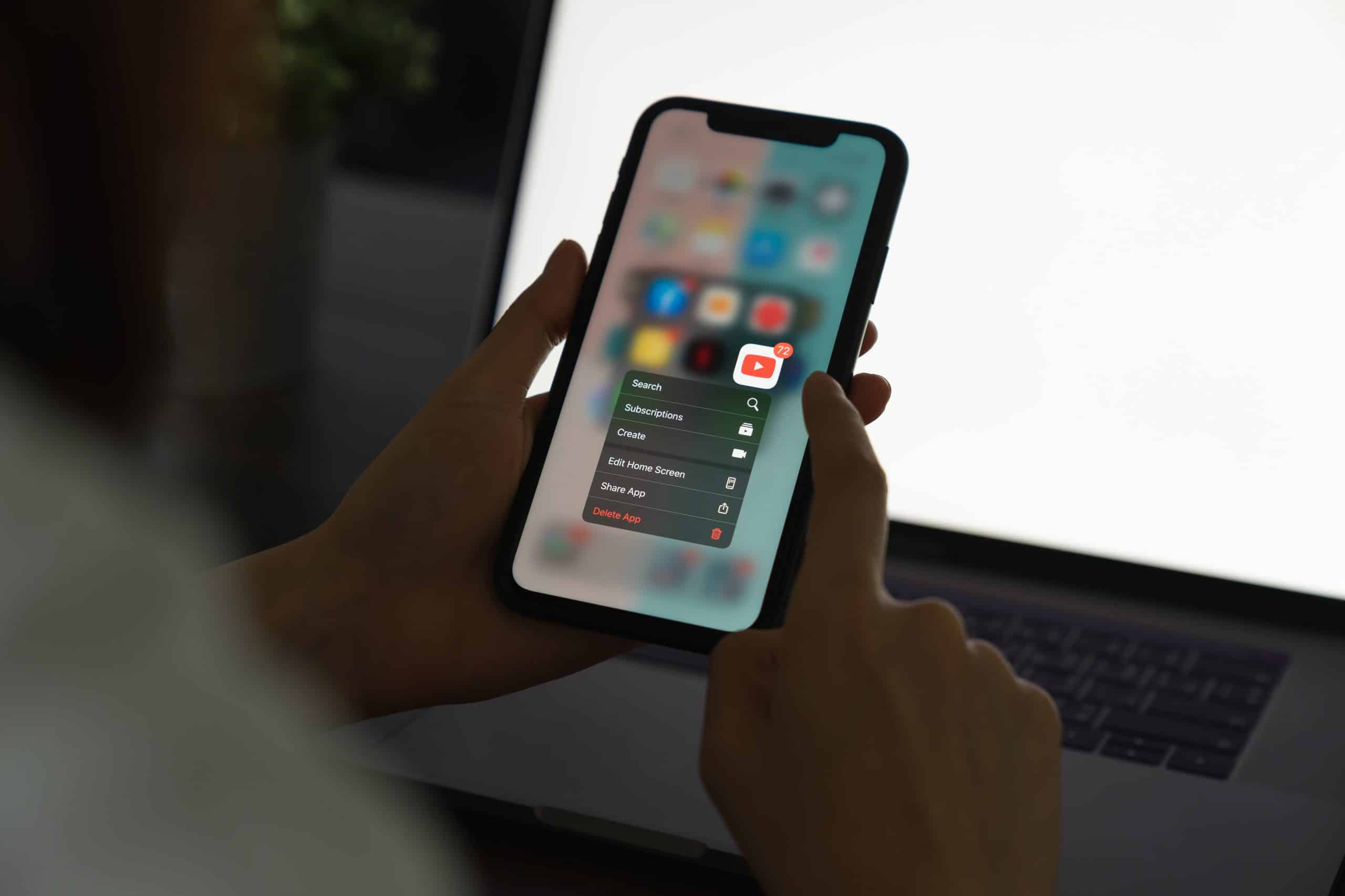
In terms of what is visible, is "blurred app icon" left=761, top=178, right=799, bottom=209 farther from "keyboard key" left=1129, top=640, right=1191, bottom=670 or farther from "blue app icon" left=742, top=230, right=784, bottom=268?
"keyboard key" left=1129, top=640, right=1191, bottom=670

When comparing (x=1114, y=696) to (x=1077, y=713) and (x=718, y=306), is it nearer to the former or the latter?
(x=1077, y=713)

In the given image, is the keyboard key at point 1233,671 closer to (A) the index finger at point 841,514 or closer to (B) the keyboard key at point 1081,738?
(B) the keyboard key at point 1081,738

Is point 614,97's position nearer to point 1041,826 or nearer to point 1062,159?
point 1062,159

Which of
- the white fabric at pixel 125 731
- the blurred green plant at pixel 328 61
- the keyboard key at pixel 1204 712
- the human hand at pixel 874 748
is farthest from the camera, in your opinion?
the blurred green plant at pixel 328 61

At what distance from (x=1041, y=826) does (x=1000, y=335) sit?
1.19 ft

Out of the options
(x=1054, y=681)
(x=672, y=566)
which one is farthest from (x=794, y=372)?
(x=1054, y=681)

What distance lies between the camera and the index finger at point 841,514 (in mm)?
312

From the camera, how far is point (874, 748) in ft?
0.94

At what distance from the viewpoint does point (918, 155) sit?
595mm

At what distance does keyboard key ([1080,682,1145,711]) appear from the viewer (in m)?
0.50

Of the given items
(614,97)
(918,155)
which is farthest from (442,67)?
(918,155)

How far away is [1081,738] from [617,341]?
0.28m

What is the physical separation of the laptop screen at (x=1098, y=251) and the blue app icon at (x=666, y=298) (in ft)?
0.60

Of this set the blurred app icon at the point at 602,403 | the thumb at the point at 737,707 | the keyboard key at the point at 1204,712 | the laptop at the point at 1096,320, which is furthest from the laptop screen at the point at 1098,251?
the thumb at the point at 737,707
